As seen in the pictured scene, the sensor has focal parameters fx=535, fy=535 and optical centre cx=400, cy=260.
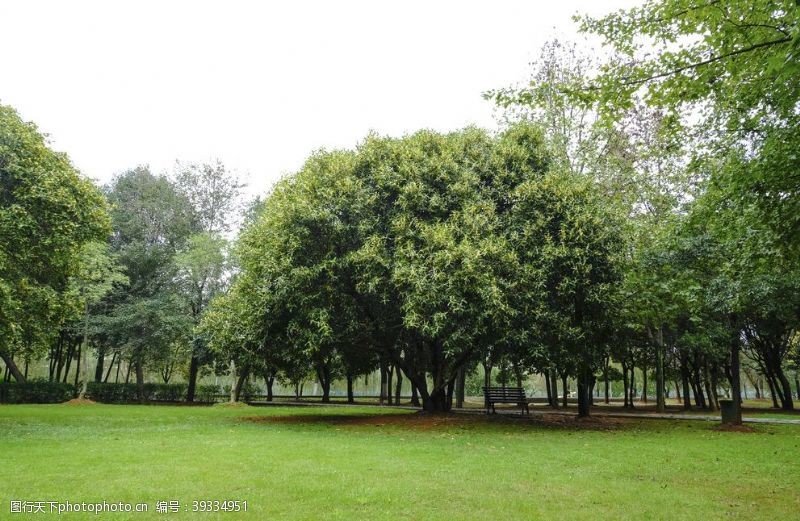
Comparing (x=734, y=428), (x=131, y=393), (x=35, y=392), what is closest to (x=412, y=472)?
(x=734, y=428)

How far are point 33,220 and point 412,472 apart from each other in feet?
48.8

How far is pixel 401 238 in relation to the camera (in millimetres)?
18562

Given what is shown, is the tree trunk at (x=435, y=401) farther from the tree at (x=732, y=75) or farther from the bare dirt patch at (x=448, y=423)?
the tree at (x=732, y=75)

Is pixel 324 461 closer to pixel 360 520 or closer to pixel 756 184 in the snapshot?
pixel 360 520

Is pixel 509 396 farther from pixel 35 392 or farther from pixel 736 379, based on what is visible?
pixel 35 392

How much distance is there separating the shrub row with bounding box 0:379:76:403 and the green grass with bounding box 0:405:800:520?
24499 millimetres

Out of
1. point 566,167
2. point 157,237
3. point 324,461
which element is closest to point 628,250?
point 566,167

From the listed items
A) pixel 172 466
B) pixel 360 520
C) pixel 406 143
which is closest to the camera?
pixel 360 520

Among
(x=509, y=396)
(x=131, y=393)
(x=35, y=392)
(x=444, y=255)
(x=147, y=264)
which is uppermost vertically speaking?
(x=147, y=264)

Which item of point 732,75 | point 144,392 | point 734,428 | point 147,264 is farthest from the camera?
point 144,392

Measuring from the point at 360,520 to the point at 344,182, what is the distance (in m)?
14.9

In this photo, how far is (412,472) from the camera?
31.6 feet

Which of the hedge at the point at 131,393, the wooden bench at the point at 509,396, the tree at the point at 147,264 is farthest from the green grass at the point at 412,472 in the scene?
the hedge at the point at 131,393

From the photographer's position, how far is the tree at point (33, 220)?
17000 millimetres
